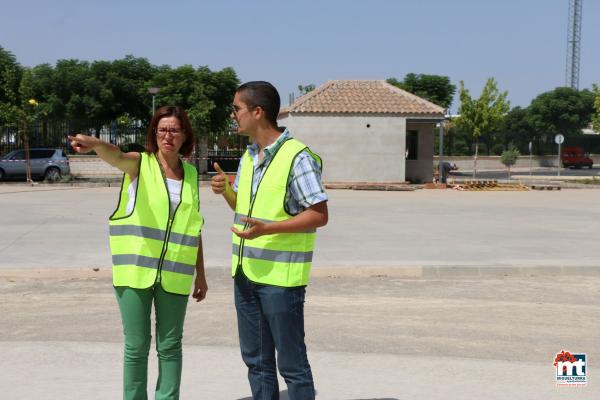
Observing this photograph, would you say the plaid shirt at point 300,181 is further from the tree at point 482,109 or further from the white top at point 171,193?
the tree at point 482,109

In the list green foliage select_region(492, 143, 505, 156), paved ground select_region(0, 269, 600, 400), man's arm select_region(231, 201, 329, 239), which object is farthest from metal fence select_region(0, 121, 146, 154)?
green foliage select_region(492, 143, 505, 156)

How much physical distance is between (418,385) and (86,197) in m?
20.7

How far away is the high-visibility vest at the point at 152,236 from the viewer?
371 cm

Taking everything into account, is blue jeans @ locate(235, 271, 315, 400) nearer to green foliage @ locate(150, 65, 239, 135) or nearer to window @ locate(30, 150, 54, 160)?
window @ locate(30, 150, 54, 160)

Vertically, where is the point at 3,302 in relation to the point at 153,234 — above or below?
below

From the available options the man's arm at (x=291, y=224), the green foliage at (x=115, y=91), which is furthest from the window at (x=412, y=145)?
the man's arm at (x=291, y=224)

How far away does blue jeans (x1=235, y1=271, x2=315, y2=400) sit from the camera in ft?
11.2

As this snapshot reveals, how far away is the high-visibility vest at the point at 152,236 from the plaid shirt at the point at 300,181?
0.52m

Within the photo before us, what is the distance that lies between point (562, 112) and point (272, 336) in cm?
6978

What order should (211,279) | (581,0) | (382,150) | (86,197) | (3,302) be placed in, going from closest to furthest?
(3,302) < (211,279) < (86,197) < (382,150) < (581,0)

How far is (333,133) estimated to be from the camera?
33.0 metres

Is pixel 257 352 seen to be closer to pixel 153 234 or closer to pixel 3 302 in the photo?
pixel 153 234

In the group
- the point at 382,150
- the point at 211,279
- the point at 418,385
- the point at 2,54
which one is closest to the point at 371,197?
the point at 382,150

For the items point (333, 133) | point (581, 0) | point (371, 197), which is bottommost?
point (371, 197)
